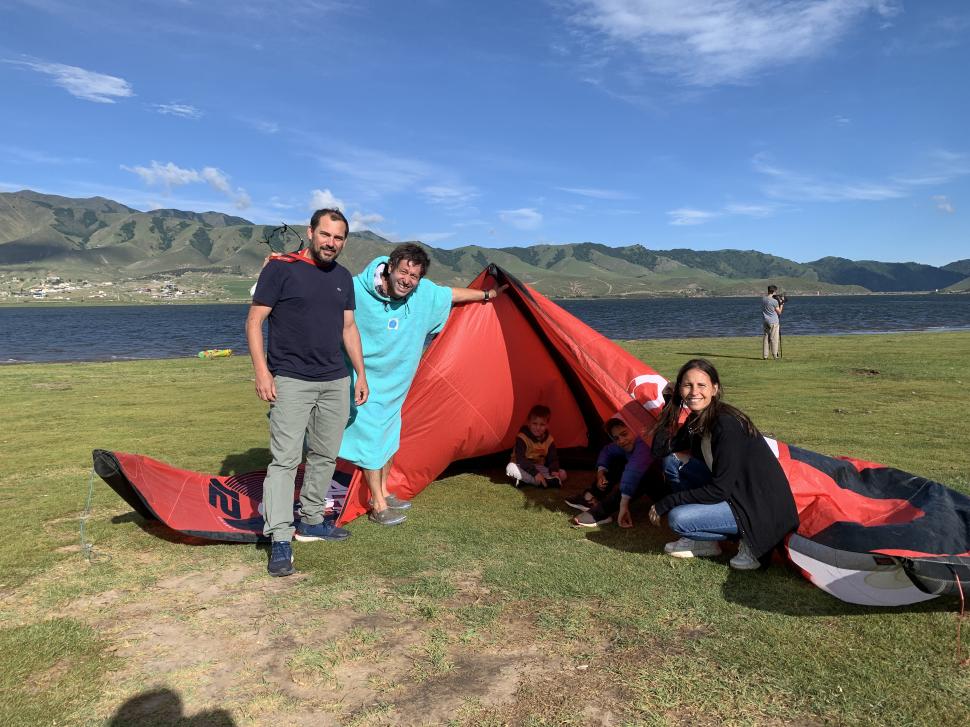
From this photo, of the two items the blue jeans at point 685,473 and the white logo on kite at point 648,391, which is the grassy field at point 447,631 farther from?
the white logo on kite at point 648,391

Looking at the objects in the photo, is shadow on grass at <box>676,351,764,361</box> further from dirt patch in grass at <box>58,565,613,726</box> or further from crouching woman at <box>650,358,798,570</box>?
dirt patch in grass at <box>58,565,613,726</box>

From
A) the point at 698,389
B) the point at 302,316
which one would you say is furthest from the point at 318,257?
the point at 698,389

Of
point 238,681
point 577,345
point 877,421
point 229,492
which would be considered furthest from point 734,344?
point 238,681

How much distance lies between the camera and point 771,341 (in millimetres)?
20422

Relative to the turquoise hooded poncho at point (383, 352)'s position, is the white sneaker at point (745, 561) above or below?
below

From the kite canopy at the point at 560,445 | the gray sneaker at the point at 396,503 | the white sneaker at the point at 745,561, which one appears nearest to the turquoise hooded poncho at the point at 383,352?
the kite canopy at the point at 560,445

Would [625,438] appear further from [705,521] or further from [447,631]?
[447,631]

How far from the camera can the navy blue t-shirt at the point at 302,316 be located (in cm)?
489

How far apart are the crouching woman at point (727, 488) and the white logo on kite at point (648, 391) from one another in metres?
0.89

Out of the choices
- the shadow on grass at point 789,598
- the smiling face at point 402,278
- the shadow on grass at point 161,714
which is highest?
the smiling face at point 402,278

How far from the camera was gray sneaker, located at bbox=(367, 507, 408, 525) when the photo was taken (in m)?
5.96

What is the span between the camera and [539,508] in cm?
648

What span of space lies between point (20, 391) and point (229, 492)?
1271 cm

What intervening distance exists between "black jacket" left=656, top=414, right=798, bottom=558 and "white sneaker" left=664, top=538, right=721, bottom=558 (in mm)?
445
